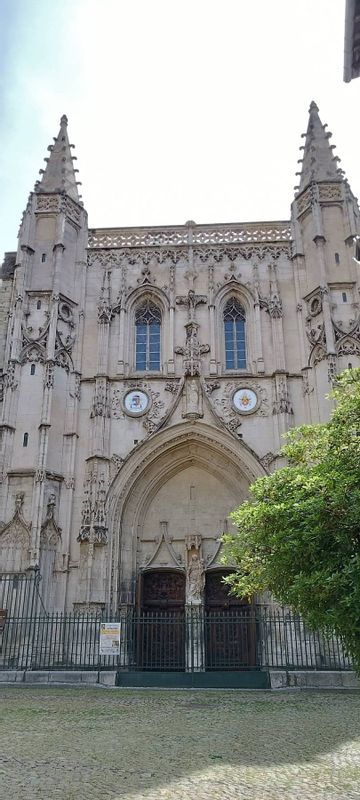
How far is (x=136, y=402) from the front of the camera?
22.6 metres

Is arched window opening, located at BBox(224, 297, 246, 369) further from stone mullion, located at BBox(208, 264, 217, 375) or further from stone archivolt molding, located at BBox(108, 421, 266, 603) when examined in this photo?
stone archivolt molding, located at BBox(108, 421, 266, 603)

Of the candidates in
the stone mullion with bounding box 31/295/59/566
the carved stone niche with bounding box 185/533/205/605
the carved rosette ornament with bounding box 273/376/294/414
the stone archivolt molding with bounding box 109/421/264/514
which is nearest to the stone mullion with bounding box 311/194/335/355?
the carved rosette ornament with bounding box 273/376/294/414

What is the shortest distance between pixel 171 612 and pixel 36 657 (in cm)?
483

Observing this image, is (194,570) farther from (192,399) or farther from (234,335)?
(234,335)

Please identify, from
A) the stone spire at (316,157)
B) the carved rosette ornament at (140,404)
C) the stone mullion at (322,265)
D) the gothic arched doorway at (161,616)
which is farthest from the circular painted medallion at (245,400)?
the stone spire at (316,157)

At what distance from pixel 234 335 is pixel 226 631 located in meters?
10.6

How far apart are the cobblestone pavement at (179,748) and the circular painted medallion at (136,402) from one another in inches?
431

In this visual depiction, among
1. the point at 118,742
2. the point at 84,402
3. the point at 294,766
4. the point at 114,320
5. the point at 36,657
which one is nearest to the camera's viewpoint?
the point at 294,766

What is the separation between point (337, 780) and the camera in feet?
21.1

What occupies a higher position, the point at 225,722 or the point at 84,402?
the point at 84,402

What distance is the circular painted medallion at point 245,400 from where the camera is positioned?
72.9ft

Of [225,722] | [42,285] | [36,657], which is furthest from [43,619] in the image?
[42,285]

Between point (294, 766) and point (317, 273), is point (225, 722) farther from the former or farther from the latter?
point (317, 273)

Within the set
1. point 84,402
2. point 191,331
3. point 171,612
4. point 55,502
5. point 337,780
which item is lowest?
point 337,780
